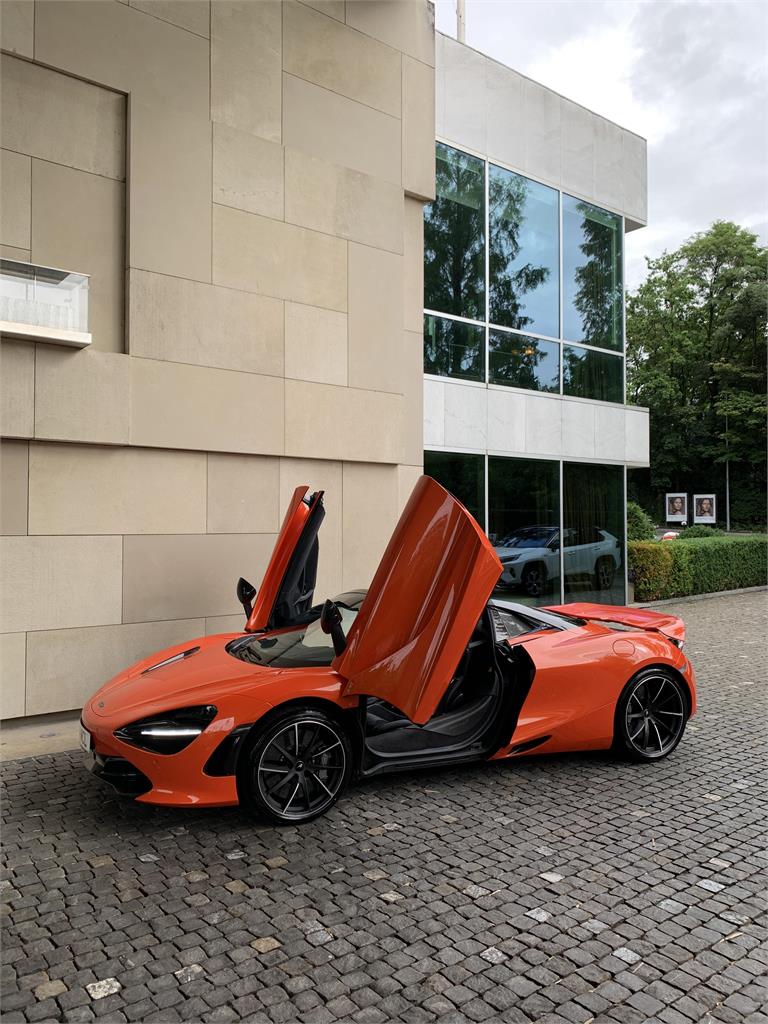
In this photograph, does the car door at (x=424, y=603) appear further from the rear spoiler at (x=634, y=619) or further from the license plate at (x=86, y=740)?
the rear spoiler at (x=634, y=619)

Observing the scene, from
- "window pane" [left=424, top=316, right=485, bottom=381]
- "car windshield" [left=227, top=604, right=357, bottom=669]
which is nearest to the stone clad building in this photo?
"window pane" [left=424, top=316, right=485, bottom=381]

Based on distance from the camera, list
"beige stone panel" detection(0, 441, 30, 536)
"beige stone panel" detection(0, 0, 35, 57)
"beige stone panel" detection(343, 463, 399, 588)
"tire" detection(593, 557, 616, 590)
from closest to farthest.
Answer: "beige stone panel" detection(0, 441, 30, 536)
"beige stone panel" detection(0, 0, 35, 57)
"beige stone panel" detection(343, 463, 399, 588)
"tire" detection(593, 557, 616, 590)

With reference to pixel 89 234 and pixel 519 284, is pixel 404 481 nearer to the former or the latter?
pixel 89 234

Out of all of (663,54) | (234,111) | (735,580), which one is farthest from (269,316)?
(735,580)

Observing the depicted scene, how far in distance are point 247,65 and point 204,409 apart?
380 cm

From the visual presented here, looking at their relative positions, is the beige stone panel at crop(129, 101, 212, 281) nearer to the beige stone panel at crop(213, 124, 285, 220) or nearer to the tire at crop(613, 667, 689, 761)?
the beige stone panel at crop(213, 124, 285, 220)

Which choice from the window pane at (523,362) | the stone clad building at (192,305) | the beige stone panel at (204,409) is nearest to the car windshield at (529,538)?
the window pane at (523,362)

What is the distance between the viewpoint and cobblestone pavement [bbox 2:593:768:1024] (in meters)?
2.74

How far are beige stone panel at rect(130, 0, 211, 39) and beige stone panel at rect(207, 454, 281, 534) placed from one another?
4.38 metres

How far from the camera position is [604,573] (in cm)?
1387

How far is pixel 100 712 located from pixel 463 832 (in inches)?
87.8

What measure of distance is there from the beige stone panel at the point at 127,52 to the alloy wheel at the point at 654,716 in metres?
6.89

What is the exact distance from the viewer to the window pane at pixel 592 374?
44.1 feet

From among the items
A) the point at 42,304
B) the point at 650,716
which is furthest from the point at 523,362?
the point at 650,716
